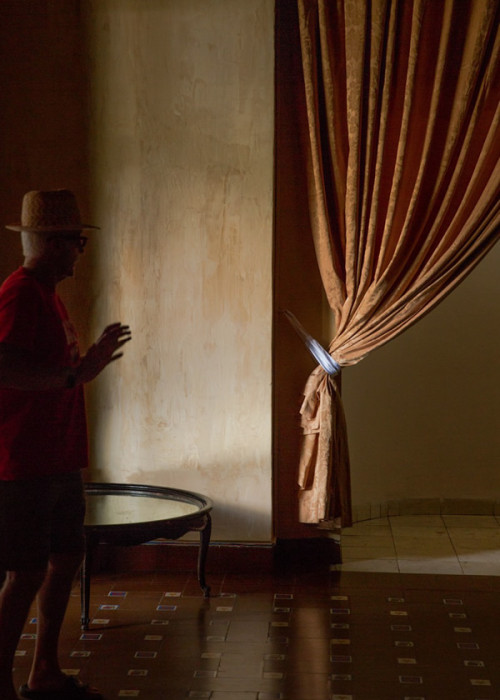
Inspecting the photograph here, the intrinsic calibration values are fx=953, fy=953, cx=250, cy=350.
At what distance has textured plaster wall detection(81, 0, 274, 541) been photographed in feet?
12.8

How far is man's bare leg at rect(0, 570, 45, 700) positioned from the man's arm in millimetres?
508

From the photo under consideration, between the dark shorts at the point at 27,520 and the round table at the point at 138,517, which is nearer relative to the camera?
the dark shorts at the point at 27,520

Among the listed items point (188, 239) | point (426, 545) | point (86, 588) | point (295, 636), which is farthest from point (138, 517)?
point (426, 545)

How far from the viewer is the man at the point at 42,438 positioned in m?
2.49

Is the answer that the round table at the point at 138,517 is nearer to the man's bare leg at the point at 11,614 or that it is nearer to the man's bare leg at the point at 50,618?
the man's bare leg at the point at 50,618

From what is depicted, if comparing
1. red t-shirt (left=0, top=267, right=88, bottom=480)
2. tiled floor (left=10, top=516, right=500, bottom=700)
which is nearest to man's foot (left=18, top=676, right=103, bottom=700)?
tiled floor (left=10, top=516, right=500, bottom=700)

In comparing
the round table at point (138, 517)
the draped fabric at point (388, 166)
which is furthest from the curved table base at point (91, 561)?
the draped fabric at point (388, 166)

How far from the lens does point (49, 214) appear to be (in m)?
2.65

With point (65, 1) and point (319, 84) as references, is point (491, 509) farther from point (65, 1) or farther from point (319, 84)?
point (65, 1)

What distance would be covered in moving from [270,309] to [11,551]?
5.74 feet

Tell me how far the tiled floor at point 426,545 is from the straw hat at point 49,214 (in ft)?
7.04

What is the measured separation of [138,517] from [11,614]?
0.95 metres

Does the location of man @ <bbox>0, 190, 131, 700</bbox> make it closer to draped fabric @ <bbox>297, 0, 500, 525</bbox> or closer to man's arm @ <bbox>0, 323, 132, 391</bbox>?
man's arm @ <bbox>0, 323, 132, 391</bbox>

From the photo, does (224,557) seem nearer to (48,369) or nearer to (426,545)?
(426,545)
